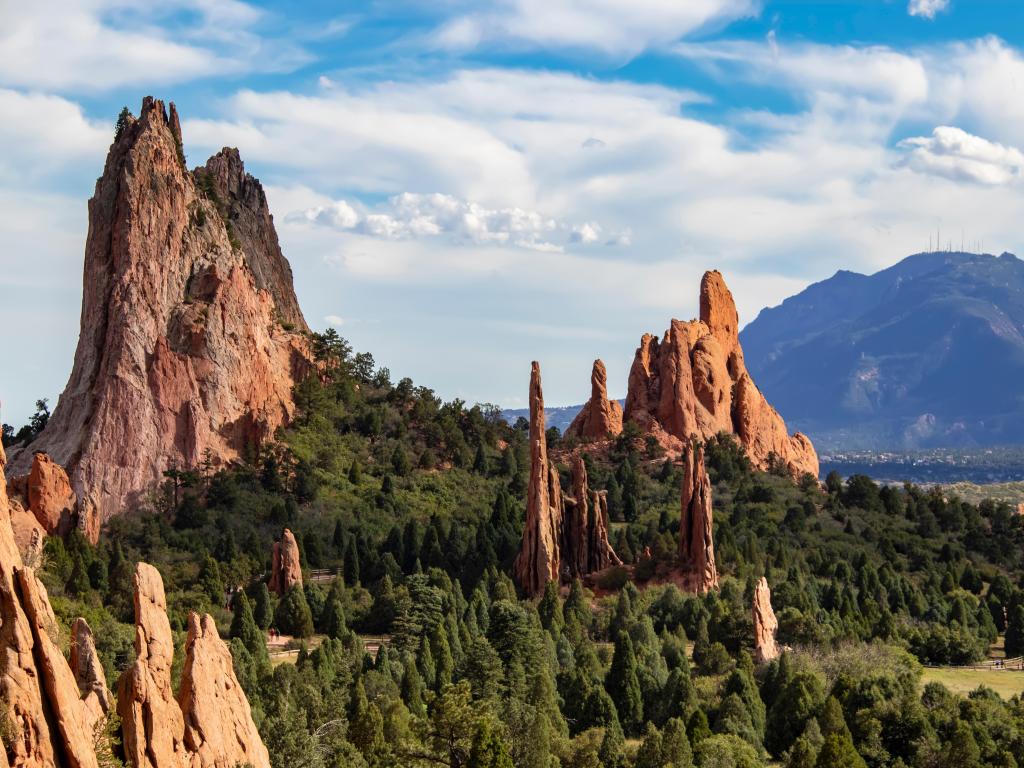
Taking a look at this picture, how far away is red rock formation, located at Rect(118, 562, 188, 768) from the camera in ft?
88.2

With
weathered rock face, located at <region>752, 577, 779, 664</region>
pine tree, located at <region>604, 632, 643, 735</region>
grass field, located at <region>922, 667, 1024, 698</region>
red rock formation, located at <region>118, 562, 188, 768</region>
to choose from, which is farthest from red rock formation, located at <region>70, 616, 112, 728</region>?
grass field, located at <region>922, 667, 1024, 698</region>

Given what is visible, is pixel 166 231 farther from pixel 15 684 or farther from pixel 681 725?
pixel 15 684

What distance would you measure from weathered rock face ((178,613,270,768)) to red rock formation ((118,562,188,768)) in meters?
0.63

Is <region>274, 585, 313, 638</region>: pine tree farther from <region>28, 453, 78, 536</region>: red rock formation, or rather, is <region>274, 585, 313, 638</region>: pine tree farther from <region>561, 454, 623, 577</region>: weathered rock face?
<region>28, 453, 78, 536</region>: red rock formation

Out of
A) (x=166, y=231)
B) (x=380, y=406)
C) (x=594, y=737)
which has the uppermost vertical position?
(x=166, y=231)

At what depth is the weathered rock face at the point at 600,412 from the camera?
407 feet

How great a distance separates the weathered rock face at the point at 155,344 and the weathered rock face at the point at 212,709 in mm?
61473

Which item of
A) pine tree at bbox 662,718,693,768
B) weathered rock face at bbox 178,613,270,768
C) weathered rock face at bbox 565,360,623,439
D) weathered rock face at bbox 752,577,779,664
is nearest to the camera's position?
weathered rock face at bbox 178,613,270,768

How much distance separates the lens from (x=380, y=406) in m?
119

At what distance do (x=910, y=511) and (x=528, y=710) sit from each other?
218ft

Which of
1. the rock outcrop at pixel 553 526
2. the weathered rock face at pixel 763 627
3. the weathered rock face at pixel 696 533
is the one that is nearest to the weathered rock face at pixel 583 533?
the rock outcrop at pixel 553 526

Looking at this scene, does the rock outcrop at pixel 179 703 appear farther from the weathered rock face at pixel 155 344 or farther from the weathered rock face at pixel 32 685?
the weathered rock face at pixel 155 344

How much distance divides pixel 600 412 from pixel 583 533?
1594 inches

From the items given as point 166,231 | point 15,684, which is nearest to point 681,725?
point 15,684
